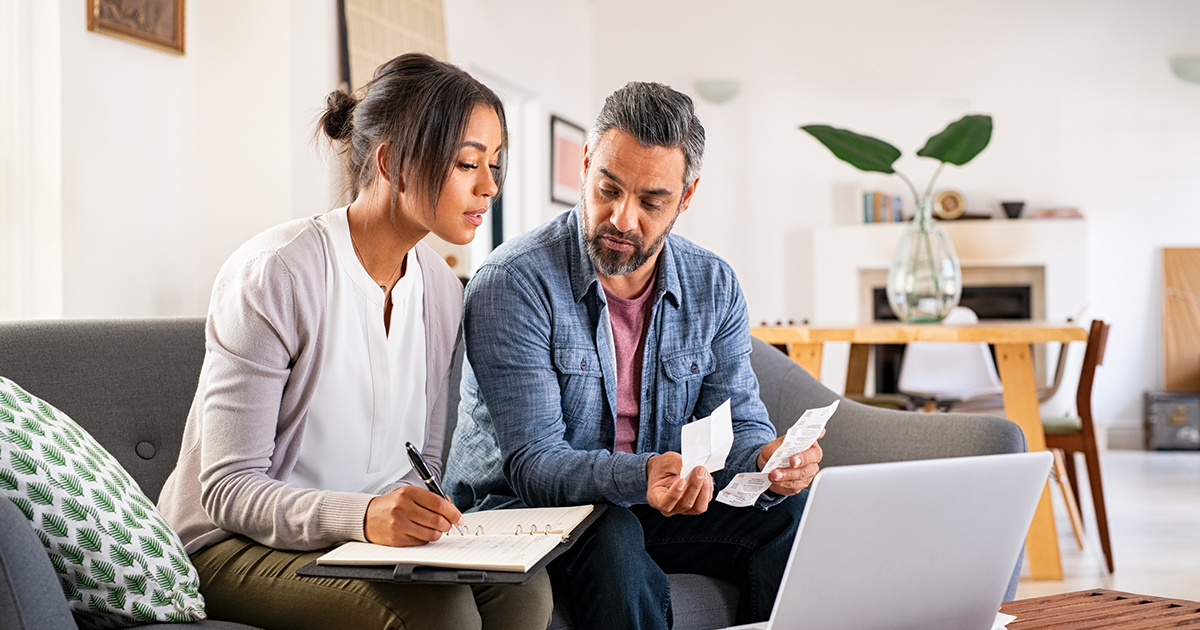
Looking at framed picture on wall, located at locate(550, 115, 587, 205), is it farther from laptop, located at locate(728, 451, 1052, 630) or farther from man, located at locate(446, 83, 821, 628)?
laptop, located at locate(728, 451, 1052, 630)

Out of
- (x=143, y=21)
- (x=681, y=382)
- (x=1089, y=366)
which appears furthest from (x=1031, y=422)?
(x=143, y=21)

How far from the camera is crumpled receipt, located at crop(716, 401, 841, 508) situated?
124cm

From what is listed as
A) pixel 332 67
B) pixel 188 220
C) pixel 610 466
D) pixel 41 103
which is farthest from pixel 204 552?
pixel 332 67

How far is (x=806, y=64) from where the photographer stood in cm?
674

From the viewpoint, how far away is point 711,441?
1.25 m

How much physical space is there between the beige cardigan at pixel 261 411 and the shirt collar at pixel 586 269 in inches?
17.2

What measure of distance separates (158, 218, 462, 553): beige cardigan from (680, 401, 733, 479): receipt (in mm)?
400

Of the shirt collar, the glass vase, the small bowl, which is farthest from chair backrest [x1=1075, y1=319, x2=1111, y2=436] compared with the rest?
the small bowl

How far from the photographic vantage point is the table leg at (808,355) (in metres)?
3.29

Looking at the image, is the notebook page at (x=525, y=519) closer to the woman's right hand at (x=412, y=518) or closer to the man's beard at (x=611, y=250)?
the woman's right hand at (x=412, y=518)

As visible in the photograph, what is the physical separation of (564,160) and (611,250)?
4.45 m

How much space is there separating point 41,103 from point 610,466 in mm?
2329

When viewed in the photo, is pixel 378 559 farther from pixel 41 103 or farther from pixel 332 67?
pixel 332 67

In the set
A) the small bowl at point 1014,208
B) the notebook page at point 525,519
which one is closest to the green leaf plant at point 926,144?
the notebook page at point 525,519
